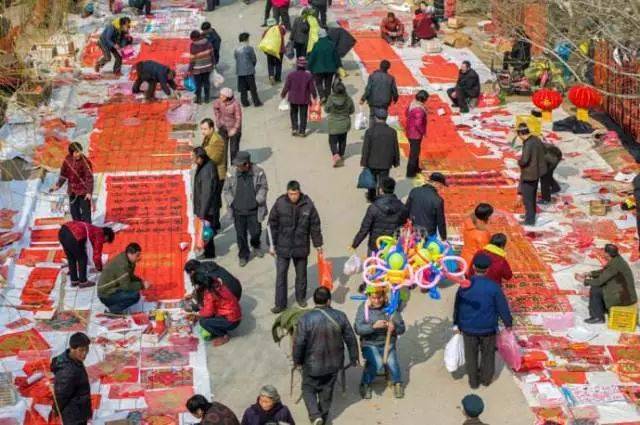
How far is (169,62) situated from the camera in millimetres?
24422

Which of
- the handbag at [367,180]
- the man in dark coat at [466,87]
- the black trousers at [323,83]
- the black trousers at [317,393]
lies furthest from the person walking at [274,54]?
the black trousers at [317,393]

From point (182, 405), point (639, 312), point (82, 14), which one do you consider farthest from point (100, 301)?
point (82, 14)

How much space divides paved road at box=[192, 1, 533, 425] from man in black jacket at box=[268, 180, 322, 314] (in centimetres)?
76

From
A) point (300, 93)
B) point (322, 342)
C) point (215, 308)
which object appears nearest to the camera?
point (322, 342)

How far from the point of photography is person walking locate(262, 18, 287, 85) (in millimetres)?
22219

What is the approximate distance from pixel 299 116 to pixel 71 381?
387 inches

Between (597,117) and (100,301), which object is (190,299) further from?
(597,117)

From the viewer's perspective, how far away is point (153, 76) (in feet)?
70.6

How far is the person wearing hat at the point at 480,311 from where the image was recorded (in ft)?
39.7

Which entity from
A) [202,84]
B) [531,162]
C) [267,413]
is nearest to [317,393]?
[267,413]

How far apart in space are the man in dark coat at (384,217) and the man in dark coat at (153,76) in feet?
27.5

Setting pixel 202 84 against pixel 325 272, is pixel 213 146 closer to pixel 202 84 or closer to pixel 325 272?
pixel 325 272

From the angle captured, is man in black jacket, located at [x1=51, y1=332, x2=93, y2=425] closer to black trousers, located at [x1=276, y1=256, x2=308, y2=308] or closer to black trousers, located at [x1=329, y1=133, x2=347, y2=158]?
black trousers, located at [x1=276, y1=256, x2=308, y2=308]

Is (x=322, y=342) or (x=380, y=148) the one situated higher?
(x=322, y=342)
